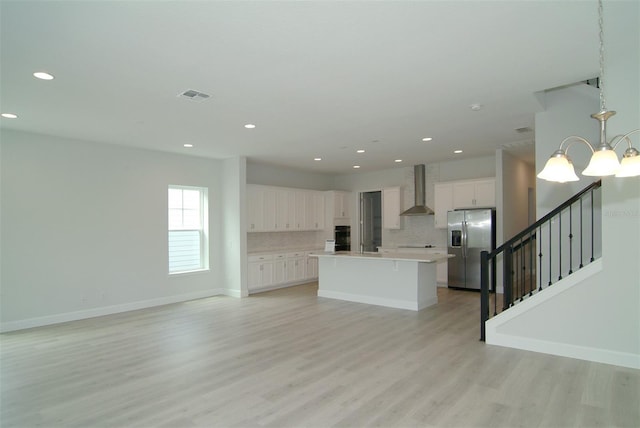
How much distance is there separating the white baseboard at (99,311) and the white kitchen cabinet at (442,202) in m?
5.18

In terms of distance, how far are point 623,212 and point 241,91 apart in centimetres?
401

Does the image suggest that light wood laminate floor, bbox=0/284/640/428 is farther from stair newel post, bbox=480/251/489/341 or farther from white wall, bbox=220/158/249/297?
white wall, bbox=220/158/249/297

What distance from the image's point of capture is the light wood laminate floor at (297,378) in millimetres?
2828

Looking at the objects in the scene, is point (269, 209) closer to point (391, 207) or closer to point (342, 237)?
point (342, 237)

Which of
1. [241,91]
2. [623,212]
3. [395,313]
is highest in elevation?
[241,91]

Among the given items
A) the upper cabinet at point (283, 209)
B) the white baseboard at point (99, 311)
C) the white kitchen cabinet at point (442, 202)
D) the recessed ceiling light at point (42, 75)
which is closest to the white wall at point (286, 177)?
the upper cabinet at point (283, 209)

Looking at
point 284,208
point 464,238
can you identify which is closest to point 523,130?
point 464,238

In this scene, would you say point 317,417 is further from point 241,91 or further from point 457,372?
point 241,91

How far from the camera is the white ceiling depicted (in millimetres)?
2504

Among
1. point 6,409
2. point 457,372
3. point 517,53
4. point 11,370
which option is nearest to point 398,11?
point 517,53

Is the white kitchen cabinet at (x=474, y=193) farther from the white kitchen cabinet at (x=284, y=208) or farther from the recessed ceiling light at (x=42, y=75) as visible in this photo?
the recessed ceiling light at (x=42, y=75)

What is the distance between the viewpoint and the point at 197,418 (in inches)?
111

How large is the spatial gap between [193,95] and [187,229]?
4.07 meters

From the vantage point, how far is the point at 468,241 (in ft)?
25.4
